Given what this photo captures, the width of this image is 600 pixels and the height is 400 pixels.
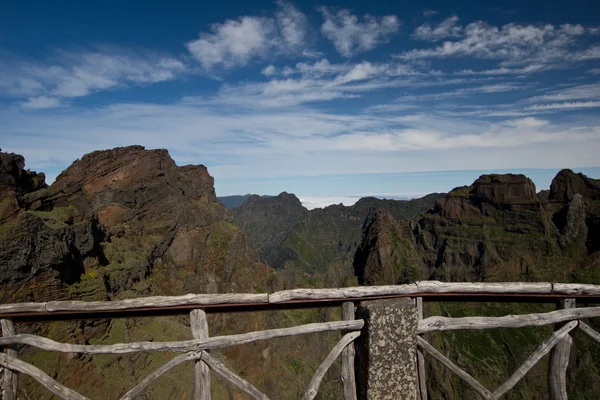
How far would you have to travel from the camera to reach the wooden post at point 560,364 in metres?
5.48

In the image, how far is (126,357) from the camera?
30.2m

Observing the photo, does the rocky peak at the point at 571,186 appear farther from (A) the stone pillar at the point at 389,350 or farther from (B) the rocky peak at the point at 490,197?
(A) the stone pillar at the point at 389,350

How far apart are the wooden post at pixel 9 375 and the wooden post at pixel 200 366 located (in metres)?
2.46

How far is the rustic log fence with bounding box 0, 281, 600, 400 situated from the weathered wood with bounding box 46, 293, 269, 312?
0.01m

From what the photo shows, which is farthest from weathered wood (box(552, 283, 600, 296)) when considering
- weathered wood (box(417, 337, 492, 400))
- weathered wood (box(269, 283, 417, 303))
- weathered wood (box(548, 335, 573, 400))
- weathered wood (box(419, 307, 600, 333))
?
weathered wood (box(269, 283, 417, 303))

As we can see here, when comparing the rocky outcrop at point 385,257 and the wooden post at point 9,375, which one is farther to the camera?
the rocky outcrop at point 385,257

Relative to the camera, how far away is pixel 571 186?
14700 centimetres

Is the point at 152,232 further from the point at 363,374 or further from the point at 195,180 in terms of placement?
the point at 363,374

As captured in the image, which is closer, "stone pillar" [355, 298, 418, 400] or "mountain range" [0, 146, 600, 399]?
"stone pillar" [355, 298, 418, 400]

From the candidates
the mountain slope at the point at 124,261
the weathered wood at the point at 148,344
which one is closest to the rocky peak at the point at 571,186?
the mountain slope at the point at 124,261

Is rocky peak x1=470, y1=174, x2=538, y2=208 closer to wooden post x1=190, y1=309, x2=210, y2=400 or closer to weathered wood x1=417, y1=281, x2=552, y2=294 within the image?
weathered wood x1=417, y1=281, x2=552, y2=294

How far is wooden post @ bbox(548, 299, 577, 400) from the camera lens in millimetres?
5477

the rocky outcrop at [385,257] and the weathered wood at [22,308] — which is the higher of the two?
the weathered wood at [22,308]

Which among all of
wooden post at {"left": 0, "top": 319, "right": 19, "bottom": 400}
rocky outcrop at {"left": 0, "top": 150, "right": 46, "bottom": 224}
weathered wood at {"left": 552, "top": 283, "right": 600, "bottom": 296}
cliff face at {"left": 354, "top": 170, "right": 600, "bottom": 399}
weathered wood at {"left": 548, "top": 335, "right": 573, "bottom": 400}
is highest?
rocky outcrop at {"left": 0, "top": 150, "right": 46, "bottom": 224}
